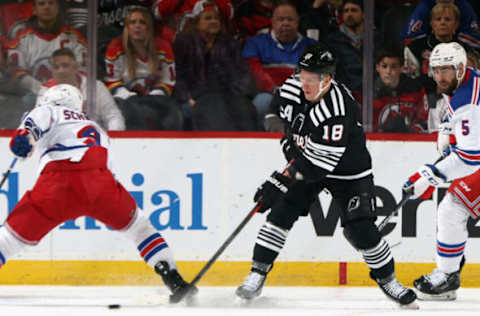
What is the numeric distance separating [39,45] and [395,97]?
195cm

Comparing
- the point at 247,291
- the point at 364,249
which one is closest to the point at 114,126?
the point at 247,291

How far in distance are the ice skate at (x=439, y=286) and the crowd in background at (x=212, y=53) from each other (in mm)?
879

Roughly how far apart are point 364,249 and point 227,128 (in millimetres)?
1220

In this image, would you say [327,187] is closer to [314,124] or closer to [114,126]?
[314,124]

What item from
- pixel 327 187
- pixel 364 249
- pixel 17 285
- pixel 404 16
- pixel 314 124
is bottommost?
pixel 17 285

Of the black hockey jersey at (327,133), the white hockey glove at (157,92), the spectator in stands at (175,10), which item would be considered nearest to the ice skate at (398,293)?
the black hockey jersey at (327,133)

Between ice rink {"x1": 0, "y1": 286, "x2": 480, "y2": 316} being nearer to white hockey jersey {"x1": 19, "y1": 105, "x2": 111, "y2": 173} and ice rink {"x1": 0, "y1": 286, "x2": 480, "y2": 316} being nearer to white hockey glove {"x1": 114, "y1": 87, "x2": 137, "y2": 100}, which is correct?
white hockey jersey {"x1": 19, "y1": 105, "x2": 111, "y2": 173}

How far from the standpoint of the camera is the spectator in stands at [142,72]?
173 inches

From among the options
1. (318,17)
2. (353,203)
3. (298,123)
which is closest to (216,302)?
(353,203)

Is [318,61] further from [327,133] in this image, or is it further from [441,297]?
[441,297]

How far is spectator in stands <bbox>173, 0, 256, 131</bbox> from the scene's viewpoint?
441 centimetres

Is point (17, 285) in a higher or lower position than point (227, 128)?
lower

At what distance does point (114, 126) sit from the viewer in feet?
14.2

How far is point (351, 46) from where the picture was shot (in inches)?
176
